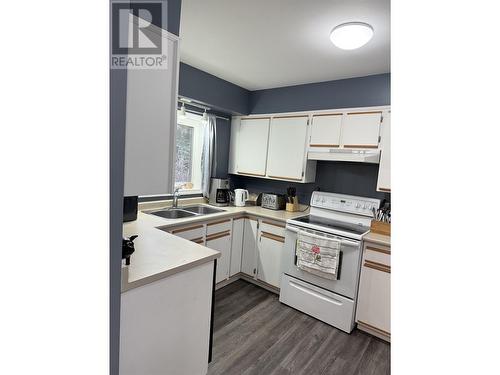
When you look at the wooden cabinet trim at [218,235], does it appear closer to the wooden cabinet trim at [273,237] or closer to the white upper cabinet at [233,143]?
the wooden cabinet trim at [273,237]

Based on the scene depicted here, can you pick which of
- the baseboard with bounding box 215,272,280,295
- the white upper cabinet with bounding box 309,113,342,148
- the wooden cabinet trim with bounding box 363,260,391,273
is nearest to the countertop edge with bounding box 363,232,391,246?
the wooden cabinet trim with bounding box 363,260,391,273

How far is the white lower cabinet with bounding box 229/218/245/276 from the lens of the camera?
286cm

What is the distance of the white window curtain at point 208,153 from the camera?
316 centimetres

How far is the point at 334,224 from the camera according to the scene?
2516mm

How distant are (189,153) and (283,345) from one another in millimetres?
2333

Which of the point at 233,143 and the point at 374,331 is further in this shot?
the point at 233,143

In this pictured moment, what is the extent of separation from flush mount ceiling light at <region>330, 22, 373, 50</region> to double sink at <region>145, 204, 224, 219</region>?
1998mm

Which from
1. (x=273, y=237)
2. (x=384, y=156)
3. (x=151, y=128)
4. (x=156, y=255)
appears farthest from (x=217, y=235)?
(x=151, y=128)

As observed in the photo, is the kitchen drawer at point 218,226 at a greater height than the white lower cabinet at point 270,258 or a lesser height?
greater

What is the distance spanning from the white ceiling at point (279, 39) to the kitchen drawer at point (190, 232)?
160 cm

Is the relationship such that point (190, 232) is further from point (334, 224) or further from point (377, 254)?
point (377, 254)

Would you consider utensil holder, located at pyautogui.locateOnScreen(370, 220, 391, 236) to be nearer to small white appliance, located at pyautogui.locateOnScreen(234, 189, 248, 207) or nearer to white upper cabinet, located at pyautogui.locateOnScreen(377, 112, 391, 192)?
white upper cabinet, located at pyautogui.locateOnScreen(377, 112, 391, 192)

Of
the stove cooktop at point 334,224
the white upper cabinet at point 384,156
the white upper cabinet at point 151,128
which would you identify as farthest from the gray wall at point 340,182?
the white upper cabinet at point 151,128
